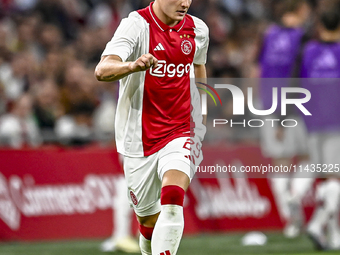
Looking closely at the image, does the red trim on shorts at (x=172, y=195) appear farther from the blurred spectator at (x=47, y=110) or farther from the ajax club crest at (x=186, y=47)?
the blurred spectator at (x=47, y=110)

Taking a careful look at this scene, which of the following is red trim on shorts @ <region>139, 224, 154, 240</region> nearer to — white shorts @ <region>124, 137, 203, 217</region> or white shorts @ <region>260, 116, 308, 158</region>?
white shorts @ <region>124, 137, 203, 217</region>

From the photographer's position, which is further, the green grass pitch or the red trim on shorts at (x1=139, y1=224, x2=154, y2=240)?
the green grass pitch

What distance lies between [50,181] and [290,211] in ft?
10.4

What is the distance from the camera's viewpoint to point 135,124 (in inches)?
188

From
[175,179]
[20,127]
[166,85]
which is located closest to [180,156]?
[175,179]

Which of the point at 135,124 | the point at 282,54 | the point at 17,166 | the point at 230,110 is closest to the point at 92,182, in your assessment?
the point at 17,166

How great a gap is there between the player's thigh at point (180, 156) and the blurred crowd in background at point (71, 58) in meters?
2.76

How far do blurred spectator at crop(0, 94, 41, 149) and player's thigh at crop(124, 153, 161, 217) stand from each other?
377cm

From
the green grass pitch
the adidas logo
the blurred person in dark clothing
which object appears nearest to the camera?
the adidas logo

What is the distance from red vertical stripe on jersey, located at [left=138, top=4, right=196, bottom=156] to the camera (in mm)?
4625

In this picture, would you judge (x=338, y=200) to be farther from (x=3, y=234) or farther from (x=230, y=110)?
(x=3, y=234)

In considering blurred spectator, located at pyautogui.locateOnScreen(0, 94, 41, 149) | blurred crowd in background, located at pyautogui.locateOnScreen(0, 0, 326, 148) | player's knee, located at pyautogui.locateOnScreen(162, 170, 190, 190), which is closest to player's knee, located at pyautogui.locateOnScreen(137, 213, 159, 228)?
player's knee, located at pyautogui.locateOnScreen(162, 170, 190, 190)

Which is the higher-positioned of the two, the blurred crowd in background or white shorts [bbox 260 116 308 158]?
the blurred crowd in background

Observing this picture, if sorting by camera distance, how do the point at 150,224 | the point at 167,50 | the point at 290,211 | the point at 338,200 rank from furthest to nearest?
1. the point at 290,211
2. the point at 338,200
3. the point at 150,224
4. the point at 167,50
